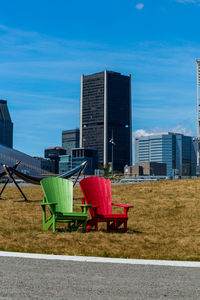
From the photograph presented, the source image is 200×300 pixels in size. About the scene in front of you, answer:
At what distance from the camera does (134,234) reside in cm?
937

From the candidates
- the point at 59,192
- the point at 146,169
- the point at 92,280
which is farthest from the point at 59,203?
the point at 146,169

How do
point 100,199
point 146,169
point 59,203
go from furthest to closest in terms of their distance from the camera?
point 146,169 → point 100,199 → point 59,203

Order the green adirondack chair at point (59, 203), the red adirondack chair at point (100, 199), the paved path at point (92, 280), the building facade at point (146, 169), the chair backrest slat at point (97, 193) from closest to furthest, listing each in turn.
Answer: the paved path at point (92, 280), the green adirondack chair at point (59, 203), the red adirondack chair at point (100, 199), the chair backrest slat at point (97, 193), the building facade at point (146, 169)

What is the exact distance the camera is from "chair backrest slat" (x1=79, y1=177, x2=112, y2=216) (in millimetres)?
9867

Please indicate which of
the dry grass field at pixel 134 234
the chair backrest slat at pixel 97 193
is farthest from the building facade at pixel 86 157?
the chair backrest slat at pixel 97 193

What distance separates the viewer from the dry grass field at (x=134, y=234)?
7379 mm

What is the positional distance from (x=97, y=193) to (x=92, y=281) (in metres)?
5.44

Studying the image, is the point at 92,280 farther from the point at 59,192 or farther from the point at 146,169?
the point at 146,169

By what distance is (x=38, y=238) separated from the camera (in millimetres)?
8328

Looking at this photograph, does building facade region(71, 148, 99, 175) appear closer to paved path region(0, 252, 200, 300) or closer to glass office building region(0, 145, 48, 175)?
glass office building region(0, 145, 48, 175)

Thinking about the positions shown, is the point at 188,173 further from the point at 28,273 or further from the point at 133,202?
the point at 28,273

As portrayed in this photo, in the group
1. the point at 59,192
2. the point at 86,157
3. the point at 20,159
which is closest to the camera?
the point at 59,192

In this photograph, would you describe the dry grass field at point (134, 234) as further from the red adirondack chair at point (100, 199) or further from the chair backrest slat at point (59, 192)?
the chair backrest slat at point (59, 192)

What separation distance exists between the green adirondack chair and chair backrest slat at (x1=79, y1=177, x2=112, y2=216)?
435 millimetres
